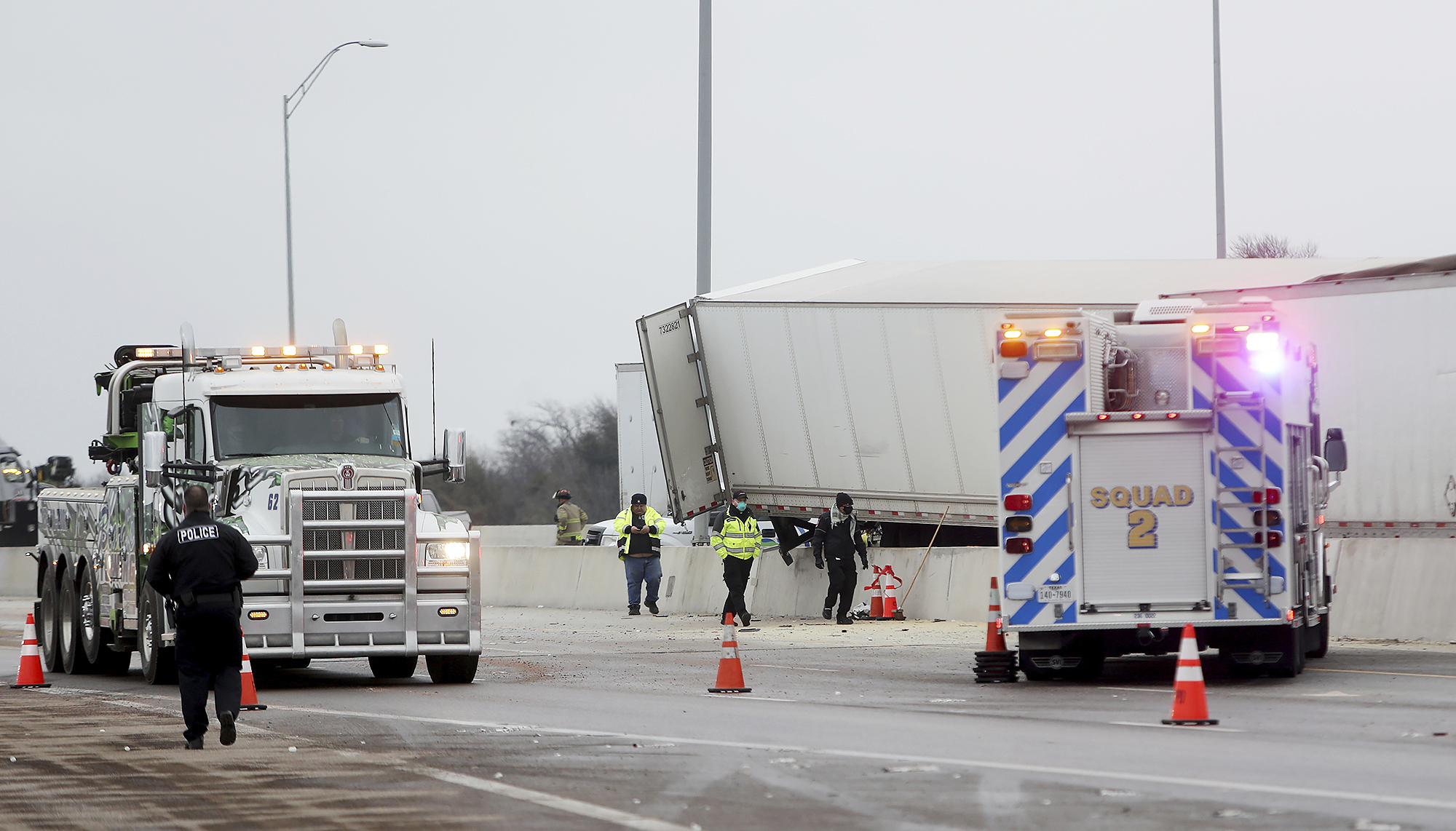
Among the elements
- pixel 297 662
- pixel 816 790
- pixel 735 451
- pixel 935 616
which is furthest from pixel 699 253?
pixel 816 790

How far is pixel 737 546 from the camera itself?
80.5 ft

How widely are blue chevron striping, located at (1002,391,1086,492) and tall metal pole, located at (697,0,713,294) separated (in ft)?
44.0

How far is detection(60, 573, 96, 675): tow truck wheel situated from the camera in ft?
64.2

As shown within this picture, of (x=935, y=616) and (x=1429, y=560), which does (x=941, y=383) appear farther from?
(x=1429, y=560)

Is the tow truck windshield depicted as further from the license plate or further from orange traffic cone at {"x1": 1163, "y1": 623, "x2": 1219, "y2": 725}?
orange traffic cone at {"x1": 1163, "y1": 623, "x2": 1219, "y2": 725}

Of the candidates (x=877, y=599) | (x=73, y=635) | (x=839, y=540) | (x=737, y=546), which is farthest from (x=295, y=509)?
(x=877, y=599)

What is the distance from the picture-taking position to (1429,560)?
19.5 meters

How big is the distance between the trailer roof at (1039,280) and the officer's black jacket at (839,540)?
3061 mm

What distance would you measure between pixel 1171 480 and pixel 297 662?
8.70 meters

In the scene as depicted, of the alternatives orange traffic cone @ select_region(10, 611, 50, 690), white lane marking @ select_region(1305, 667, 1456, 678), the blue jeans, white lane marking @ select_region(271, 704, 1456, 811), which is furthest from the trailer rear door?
white lane marking @ select_region(271, 704, 1456, 811)

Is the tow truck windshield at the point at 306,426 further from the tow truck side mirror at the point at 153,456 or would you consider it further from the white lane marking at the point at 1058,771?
the white lane marking at the point at 1058,771

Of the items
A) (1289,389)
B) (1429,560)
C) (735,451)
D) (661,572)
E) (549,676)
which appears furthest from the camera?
(661,572)

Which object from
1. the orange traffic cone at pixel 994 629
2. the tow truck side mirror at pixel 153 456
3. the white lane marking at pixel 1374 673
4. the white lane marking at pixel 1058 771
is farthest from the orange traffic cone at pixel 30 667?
the white lane marking at pixel 1374 673

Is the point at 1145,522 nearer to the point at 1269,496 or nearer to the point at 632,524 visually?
the point at 1269,496
